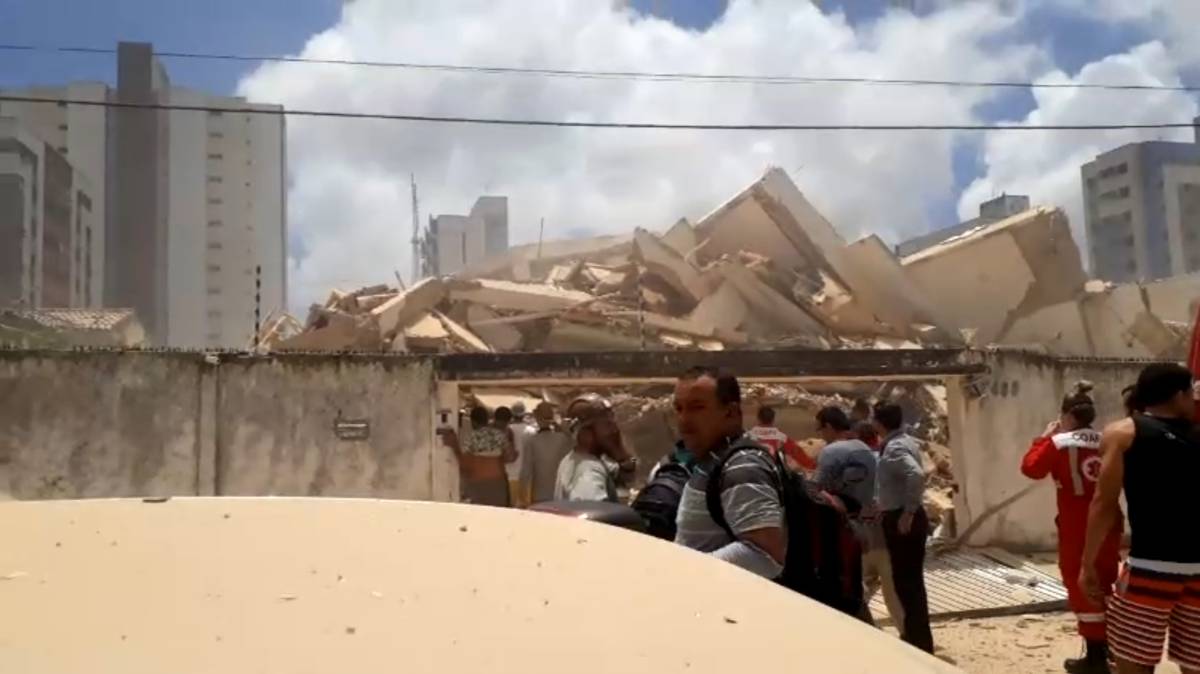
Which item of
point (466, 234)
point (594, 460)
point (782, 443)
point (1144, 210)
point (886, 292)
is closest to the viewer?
point (594, 460)

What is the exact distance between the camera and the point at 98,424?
374 inches

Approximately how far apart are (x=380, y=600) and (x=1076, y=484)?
16.0 feet

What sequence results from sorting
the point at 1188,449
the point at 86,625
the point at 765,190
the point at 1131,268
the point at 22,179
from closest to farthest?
the point at 86,625 → the point at 1188,449 → the point at 765,190 → the point at 22,179 → the point at 1131,268

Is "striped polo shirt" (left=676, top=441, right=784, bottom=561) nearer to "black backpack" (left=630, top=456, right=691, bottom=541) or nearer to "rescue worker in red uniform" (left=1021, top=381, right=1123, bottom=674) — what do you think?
"black backpack" (left=630, top=456, right=691, bottom=541)

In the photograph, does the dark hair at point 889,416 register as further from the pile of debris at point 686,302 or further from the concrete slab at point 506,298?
the concrete slab at point 506,298

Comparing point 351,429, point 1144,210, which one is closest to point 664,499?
point 351,429

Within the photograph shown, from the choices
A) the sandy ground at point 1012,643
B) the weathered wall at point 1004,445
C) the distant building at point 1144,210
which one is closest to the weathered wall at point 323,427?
the sandy ground at point 1012,643

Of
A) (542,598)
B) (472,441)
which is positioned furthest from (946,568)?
(542,598)

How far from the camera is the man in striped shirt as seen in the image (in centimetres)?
262

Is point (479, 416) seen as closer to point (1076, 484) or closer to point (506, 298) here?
point (1076, 484)

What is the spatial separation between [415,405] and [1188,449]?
7049mm

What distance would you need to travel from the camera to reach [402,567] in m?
2.08

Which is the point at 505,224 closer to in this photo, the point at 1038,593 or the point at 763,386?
the point at 763,386

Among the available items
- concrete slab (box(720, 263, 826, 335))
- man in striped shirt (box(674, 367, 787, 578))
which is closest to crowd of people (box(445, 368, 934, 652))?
man in striped shirt (box(674, 367, 787, 578))
